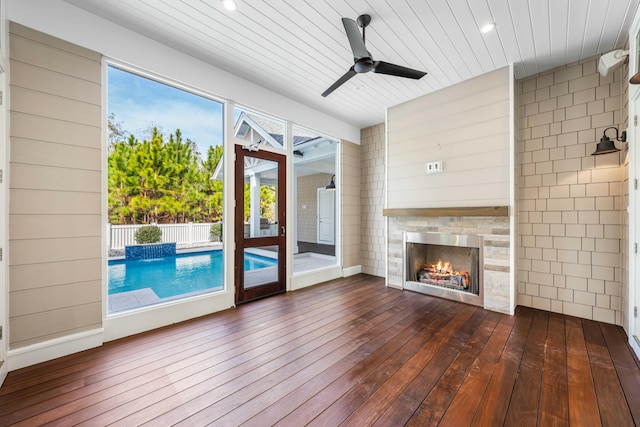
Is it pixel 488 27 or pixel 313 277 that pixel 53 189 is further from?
pixel 488 27

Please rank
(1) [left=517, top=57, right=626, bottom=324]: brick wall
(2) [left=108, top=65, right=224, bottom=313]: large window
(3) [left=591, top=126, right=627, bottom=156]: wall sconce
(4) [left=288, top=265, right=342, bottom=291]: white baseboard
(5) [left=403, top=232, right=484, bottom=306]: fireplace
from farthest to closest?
(4) [left=288, top=265, right=342, bottom=291]: white baseboard < (5) [left=403, top=232, right=484, bottom=306]: fireplace < (2) [left=108, top=65, right=224, bottom=313]: large window < (1) [left=517, top=57, right=626, bottom=324]: brick wall < (3) [left=591, top=126, right=627, bottom=156]: wall sconce

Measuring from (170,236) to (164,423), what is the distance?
268 inches

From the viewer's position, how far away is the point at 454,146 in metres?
3.68

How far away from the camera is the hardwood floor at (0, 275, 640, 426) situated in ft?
5.25

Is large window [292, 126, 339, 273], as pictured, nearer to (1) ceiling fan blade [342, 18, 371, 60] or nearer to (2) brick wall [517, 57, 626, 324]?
(2) brick wall [517, 57, 626, 324]

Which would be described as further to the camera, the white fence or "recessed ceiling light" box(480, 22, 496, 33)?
the white fence

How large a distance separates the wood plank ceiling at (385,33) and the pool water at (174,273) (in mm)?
2660

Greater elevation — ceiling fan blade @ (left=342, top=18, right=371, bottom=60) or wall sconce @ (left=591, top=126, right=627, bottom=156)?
ceiling fan blade @ (left=342, top=18, right=371, bottom=60)

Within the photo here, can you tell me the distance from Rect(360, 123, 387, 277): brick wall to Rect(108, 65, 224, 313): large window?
115 inches

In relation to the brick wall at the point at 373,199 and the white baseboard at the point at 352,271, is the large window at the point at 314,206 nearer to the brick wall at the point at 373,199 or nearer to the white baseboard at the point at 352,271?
the brick wall at the point at 373,199

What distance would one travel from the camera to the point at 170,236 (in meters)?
7.42

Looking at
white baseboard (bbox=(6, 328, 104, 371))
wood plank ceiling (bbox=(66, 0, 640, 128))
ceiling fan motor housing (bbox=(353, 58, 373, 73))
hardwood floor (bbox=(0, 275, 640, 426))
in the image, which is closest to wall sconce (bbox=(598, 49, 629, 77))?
wood plank ceiling (bbox=(66, 0, 640, 128))

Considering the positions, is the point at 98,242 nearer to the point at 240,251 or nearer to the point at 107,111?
the point at 107,111

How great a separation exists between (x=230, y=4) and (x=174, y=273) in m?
5.53
